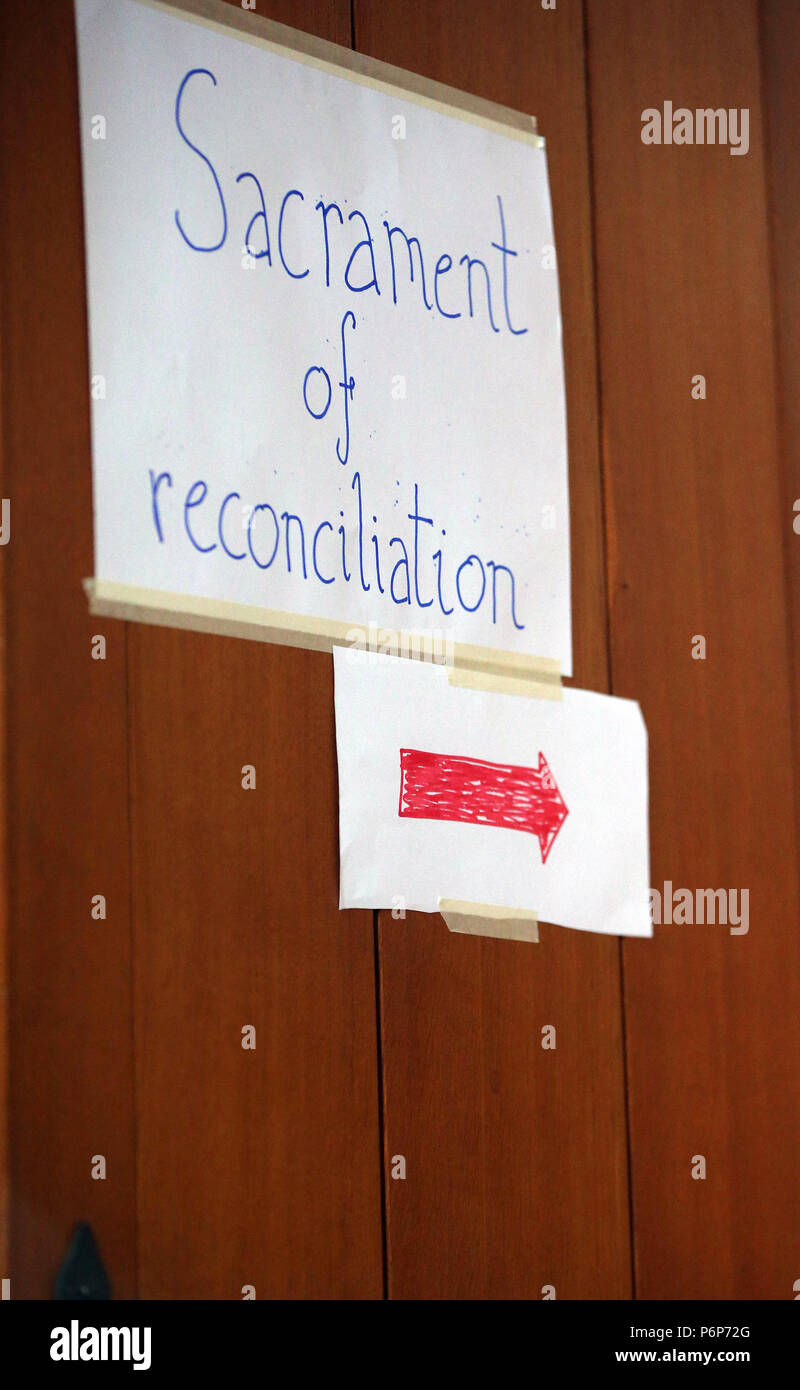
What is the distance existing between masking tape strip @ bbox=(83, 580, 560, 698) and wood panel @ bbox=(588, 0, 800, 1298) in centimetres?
12

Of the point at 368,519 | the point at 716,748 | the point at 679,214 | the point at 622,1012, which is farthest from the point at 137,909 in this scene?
the point at 679,214

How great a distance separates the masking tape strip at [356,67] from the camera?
0.91 meters

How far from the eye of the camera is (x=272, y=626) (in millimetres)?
901

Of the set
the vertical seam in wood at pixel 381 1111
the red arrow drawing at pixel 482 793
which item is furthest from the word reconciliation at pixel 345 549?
the vertical seam in wood at pixel 381 1111

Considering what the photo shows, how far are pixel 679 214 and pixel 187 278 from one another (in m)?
0.48

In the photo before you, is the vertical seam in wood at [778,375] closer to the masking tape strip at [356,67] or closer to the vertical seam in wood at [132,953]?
the masking tape strip at [356,67]

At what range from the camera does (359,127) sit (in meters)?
0.98

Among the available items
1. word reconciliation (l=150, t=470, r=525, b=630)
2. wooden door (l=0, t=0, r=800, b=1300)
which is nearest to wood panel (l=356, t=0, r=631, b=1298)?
wooden door (l=0, t=0, r=800, b=1300)

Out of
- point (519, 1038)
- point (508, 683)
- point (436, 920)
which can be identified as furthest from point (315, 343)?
point (519, 1038)

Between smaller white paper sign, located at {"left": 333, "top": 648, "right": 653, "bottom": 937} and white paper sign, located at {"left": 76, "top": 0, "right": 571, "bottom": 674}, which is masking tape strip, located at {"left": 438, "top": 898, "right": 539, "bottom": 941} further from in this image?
white paper sign, located at {"left": 76, "top": 0, "right": 571, "bottom": 674}

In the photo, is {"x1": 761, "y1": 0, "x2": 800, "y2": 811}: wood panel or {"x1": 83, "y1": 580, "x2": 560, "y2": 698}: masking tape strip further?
{"x1": 761, "y1": 0, "x2": 800, "y2": 811}: wood panel

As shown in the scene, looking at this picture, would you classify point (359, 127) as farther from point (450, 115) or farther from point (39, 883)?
point (39, 883)

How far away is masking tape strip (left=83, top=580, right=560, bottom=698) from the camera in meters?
0.83

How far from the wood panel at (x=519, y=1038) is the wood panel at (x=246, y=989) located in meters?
0.03
